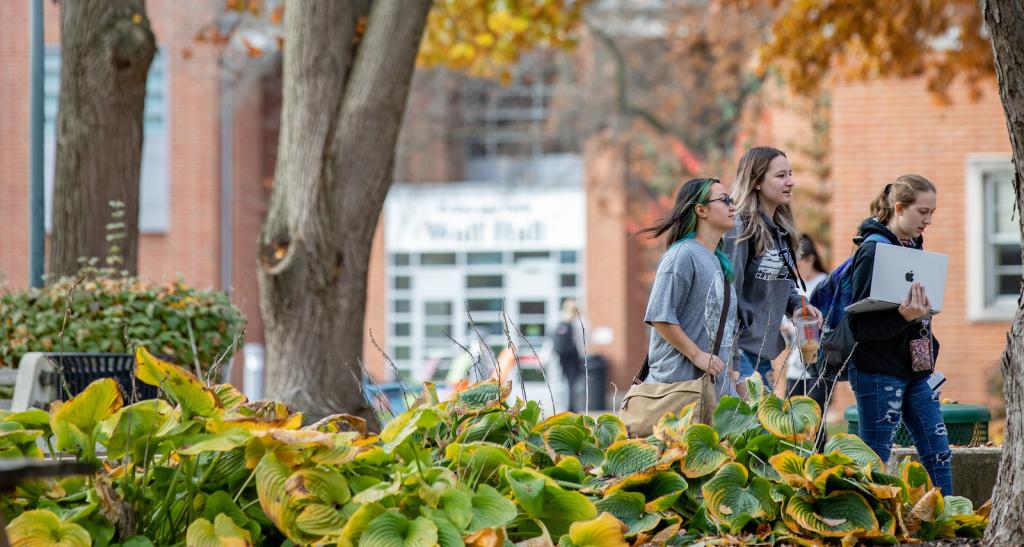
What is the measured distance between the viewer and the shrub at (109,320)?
8.05m

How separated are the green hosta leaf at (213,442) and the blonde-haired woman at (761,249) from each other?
8.22ft

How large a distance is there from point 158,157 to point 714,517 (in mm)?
26743

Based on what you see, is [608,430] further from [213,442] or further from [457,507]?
[213,442]

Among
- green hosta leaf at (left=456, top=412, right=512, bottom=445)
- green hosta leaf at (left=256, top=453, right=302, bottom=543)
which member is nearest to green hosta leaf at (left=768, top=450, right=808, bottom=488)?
green hosta leaf at (left=456, top=412, right=512, bottom=445)

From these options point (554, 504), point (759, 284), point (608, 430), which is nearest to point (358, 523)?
point (554, 504)

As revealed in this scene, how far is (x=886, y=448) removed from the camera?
6012mm

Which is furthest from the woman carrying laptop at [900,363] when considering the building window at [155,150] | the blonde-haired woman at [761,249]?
the building window at [155,150]

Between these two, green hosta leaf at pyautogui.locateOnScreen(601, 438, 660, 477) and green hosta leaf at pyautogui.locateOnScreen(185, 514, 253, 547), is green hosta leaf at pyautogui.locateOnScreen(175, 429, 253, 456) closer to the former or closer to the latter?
green hosta leaf at pyautogui.locateOnScreen(185, 514, 253, 547)

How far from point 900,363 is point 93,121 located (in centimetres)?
595

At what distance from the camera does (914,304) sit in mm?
5832

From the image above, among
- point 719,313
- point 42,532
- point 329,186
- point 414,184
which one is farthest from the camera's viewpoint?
point 414,184

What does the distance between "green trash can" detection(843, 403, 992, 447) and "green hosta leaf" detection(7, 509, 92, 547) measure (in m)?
4.06

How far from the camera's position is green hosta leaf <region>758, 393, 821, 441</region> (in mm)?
5000

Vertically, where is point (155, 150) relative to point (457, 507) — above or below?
above
